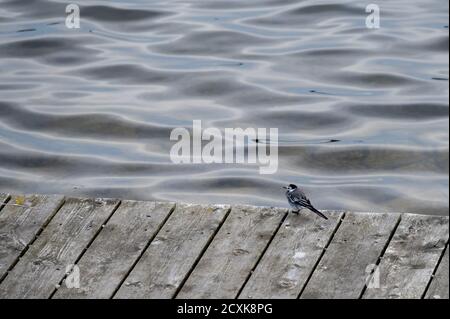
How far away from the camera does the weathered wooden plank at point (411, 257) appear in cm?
595

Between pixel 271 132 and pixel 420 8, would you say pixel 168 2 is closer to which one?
pixel 420 8

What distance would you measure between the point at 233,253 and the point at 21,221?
1564 mm

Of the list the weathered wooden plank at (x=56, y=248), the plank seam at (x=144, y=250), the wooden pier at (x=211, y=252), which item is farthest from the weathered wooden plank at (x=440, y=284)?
the weathered wooden plank at (x=56, y=248)

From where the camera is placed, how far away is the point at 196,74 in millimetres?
A: 12898

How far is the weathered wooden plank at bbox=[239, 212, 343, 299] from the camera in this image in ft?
19.8

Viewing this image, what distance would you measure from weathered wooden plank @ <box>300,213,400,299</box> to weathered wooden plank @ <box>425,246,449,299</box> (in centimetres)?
40

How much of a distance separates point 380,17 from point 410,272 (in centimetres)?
879

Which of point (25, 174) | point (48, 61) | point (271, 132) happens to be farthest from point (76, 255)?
point (48, 61)
